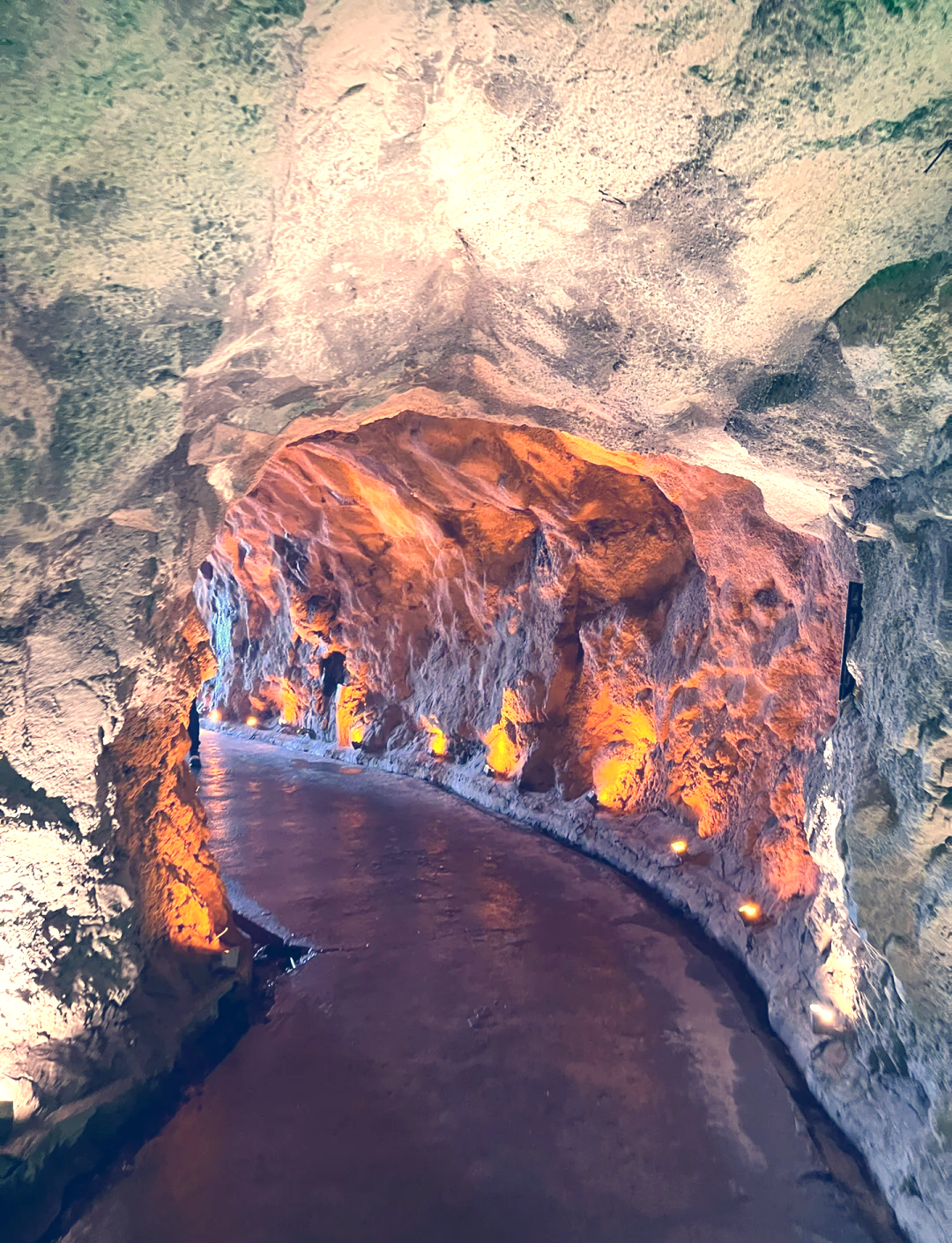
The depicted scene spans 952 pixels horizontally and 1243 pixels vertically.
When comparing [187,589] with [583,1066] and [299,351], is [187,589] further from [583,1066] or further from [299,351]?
[583,1066]

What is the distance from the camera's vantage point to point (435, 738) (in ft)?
41.5

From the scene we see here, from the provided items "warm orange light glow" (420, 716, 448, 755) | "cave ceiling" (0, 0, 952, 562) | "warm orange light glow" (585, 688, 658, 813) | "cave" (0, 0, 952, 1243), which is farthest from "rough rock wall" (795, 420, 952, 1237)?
"warm orange light glow" (420, 716, 448, 755)

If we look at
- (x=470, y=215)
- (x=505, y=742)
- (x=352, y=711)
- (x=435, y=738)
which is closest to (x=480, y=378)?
(x=470, y=215)

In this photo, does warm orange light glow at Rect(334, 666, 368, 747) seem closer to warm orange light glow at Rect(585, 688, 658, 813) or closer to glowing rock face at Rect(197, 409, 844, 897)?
glowing rock face at Rect(197, 409, 844, 897)

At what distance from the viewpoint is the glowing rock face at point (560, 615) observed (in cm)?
624

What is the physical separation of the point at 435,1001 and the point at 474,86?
221 inches

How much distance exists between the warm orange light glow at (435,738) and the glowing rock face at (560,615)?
0.19 ft

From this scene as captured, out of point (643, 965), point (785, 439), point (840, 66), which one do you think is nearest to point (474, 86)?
point (840, 66)

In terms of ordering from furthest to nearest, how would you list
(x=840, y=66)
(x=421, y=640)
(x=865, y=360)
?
(x=421, y=640), (x=865, y=360), (x=840, y=66)

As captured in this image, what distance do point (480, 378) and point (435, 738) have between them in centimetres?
971

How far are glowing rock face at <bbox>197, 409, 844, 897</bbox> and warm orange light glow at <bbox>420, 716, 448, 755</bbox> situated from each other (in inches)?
2.3

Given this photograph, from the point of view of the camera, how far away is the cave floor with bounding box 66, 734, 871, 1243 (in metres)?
3.53

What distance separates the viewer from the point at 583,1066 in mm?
4668

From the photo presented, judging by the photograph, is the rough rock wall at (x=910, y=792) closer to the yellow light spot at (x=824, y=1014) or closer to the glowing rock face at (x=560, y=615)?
the yellow light spot at (x=824, y=1014)
